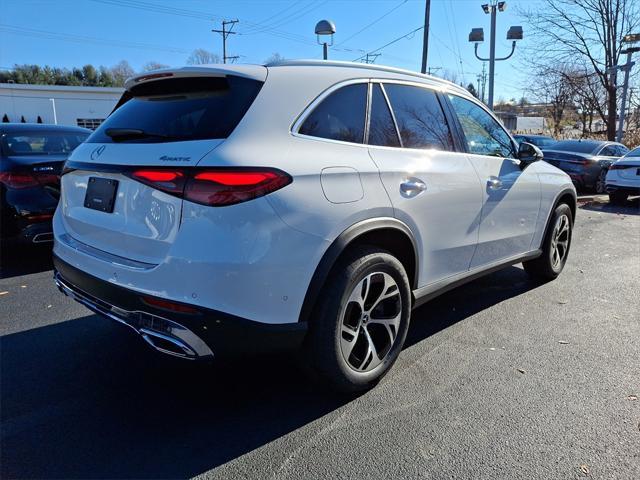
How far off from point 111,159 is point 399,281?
175 cm

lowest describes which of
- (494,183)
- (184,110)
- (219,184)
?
(494,183)

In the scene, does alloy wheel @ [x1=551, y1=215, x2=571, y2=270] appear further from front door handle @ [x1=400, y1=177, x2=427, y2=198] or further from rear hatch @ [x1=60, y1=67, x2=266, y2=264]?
rear hatch @ [x1=60, y1=67, x2=266, y2=264]

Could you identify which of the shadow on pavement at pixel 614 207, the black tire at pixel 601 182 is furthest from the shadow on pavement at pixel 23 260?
the black tire at pixel 601 182

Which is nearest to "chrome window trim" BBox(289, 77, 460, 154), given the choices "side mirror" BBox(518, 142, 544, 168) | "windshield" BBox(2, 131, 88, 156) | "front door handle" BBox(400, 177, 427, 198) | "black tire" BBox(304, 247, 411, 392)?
"front door handle" BBox(400, 177, 427, 198)

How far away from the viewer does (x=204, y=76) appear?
8.41ft

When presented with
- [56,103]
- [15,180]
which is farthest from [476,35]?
[56,103]

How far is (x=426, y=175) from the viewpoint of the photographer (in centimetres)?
311

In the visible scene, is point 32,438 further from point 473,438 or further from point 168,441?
point 473,438

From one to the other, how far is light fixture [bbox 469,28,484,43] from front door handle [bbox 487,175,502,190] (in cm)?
1466

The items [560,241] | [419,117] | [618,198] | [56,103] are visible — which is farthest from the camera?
[56,103]

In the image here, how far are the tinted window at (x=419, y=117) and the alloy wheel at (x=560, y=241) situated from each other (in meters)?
2.11

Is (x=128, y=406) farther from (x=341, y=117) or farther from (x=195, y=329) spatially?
(x=341, y=117)

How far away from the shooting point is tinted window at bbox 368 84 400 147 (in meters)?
2.93

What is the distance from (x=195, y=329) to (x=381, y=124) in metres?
1.65
